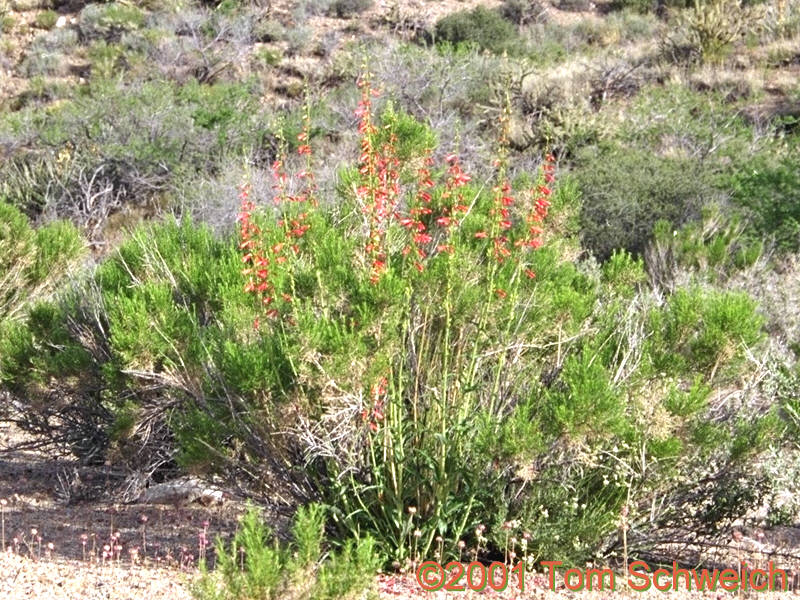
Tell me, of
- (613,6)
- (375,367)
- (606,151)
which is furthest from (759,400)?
(613,6)

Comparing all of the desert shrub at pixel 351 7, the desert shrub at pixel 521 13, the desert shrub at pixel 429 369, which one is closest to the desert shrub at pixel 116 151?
the desert shrub at pixel 351 7

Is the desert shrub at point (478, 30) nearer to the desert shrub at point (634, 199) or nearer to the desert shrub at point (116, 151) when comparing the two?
the desert shrub at point (116, 151)

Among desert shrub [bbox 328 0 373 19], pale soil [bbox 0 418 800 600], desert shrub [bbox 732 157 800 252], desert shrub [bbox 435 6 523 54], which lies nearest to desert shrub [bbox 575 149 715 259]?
desert shrub [bbox 732 157 800 252]

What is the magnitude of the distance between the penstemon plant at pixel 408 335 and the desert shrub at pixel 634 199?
9.43 m

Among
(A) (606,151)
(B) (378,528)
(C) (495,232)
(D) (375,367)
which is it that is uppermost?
(C) (495,232)

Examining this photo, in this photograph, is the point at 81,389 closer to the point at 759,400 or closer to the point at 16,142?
the point at 759,400

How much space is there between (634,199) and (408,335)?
10.6 m

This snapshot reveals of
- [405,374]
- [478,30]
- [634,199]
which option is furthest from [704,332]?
[478,30]

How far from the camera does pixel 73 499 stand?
27.0ft

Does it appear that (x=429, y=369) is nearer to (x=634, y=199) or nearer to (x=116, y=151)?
(x=634, y=199)

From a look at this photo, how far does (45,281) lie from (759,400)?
5.80 m

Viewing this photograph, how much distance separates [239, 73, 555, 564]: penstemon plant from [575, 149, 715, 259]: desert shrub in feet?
31.0

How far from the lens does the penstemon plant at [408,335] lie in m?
5.43

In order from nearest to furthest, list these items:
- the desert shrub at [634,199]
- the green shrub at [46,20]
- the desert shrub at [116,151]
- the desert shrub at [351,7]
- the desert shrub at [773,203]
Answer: the desert shrub at [773,203]
the desert shrub at [634,199]
the desert shrub at [116,151]
the desert shrub at [351,7]
the green shrub at [46,20]
